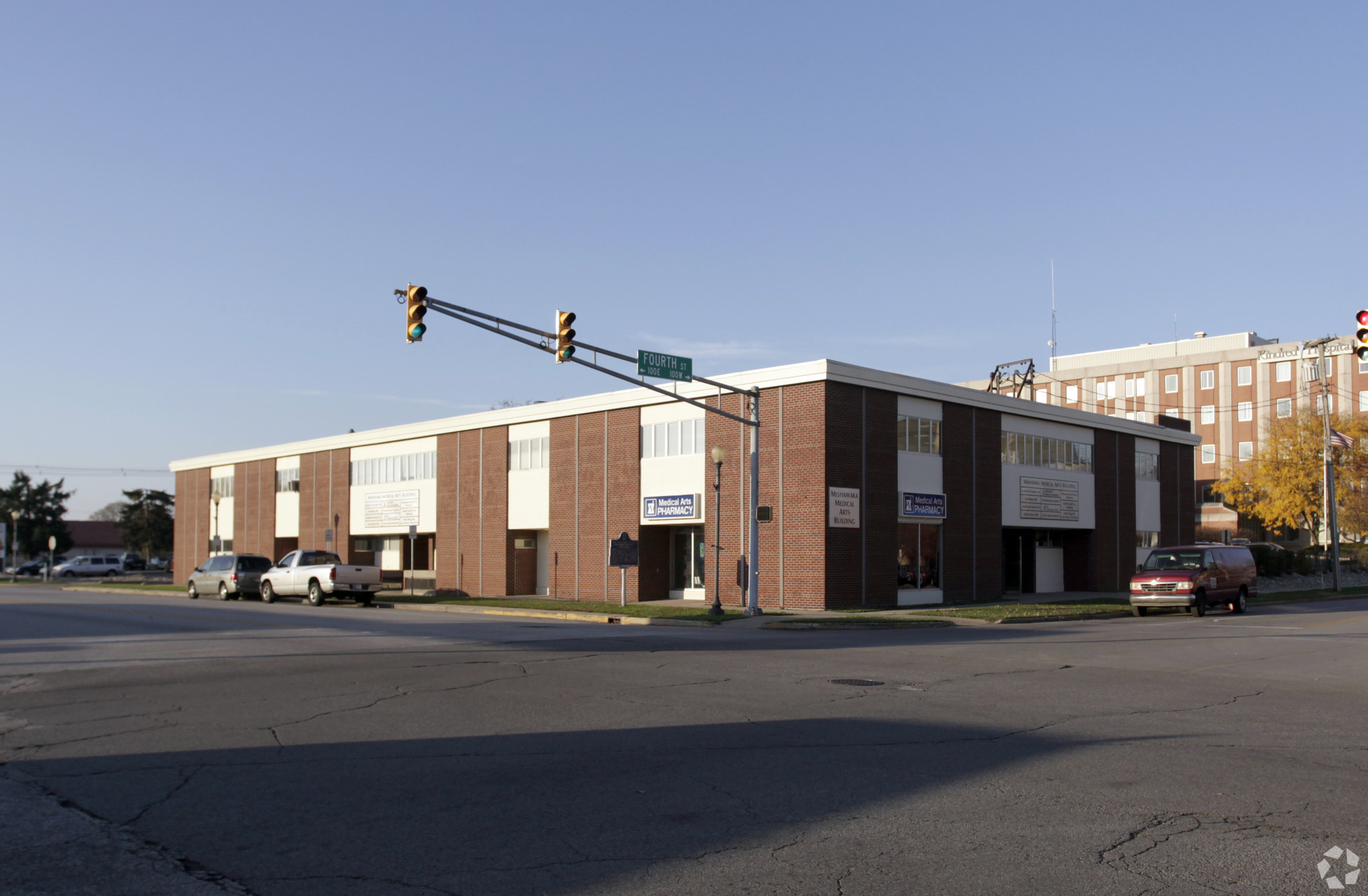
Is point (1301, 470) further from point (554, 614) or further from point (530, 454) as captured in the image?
point (554, 614)

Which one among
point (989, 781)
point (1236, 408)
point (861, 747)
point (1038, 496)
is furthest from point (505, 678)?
point (1236, 408)

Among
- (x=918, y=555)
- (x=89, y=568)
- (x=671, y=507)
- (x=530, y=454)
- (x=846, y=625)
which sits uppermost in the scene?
(x=530, y=454)

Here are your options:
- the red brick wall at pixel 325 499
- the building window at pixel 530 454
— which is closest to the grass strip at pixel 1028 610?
the building window at pixel 530 454

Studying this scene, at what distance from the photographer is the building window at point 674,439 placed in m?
36.4

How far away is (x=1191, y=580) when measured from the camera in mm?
29562

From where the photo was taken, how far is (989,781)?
805 cm

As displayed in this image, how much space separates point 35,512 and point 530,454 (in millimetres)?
88709

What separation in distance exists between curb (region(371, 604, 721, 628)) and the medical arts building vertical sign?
6.15 meters

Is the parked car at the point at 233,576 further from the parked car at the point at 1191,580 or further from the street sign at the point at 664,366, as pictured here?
the parked car at the point at 1191,580

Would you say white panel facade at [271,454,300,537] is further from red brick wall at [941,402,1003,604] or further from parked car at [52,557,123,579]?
red brick wall at [941,402,1003,604]

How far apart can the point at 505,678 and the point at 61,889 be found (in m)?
8.57

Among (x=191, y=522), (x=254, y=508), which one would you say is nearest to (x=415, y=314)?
(x=254, y=508)

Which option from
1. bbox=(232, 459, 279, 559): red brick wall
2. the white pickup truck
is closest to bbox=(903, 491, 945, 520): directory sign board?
the white pickup truck

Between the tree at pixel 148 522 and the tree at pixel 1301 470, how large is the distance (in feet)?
306
